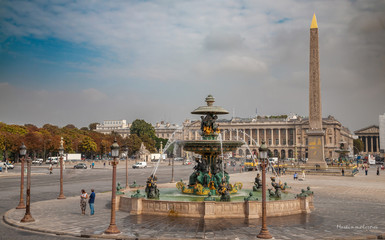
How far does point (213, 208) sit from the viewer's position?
15.4m

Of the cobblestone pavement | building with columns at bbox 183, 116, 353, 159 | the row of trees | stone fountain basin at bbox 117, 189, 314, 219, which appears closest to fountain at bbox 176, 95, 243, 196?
stone fountain basin at bbox 117, 189, 314, 219

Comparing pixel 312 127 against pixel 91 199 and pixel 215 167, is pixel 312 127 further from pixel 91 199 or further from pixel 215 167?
pixel 91 199

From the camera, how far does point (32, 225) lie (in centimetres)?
1432

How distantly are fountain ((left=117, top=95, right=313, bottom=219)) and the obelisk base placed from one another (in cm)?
2740

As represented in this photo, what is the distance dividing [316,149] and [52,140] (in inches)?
2260

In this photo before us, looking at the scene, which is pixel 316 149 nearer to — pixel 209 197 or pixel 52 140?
pixel 209 197

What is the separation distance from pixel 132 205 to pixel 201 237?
209 inches

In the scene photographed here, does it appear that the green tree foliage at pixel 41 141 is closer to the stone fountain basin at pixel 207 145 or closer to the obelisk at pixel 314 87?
the obelisk at pixel 314 87

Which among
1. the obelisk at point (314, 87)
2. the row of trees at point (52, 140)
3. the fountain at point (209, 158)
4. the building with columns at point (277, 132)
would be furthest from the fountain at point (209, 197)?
the building with columns at point (277, 132)

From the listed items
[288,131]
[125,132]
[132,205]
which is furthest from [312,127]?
[125,132]

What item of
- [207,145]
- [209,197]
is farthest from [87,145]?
[209,197]

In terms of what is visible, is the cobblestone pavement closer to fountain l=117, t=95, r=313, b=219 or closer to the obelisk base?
fountain l=117, t=95, r=313, b=219

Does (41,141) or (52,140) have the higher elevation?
(52,140)

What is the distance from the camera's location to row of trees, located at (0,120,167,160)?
76188 mm
